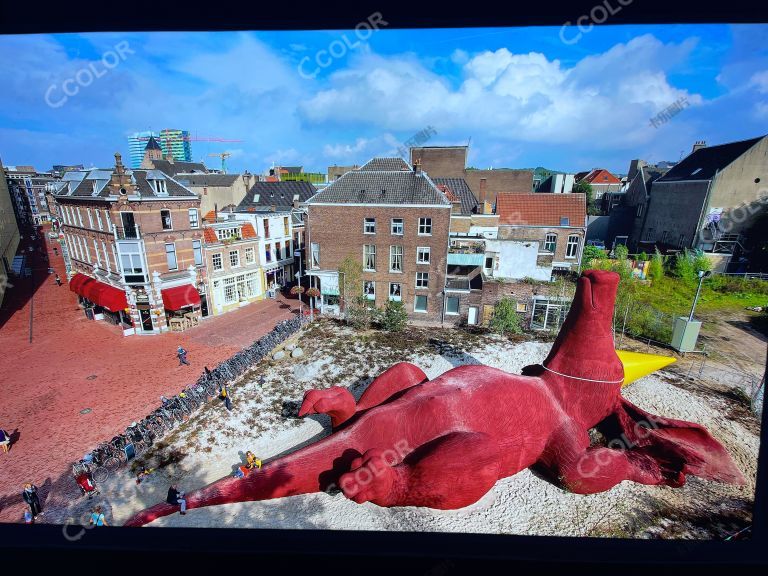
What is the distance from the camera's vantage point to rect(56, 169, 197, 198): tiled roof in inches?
744

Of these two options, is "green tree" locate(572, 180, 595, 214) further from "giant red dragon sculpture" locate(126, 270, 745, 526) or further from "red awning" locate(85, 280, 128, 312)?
"red awning" locate(85, 280, 128, 312)

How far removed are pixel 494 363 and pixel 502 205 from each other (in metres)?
14.8

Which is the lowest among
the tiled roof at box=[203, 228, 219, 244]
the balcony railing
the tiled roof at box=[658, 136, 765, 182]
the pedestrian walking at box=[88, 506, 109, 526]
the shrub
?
the pedestrian walking at box=[88, 506, 109, 526]

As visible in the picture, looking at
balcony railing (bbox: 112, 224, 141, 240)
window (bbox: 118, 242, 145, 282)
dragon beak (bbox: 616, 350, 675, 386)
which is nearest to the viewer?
dragon beak (bbox: 616, 350, 675, 386)

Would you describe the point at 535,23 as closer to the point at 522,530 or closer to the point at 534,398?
the point at 534,398

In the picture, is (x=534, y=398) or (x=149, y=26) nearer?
(x=149, y=26)

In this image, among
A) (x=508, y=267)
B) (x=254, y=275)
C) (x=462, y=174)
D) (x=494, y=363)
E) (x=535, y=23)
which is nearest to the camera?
(x=535, y=23)

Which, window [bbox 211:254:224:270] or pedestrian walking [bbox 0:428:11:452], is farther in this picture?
window [bbox 211:254:224:270]

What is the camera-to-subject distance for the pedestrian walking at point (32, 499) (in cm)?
923

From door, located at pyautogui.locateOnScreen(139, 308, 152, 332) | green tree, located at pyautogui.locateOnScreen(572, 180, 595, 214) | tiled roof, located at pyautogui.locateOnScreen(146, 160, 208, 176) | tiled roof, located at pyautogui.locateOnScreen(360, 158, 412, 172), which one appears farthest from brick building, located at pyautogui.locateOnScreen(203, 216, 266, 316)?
green tree, located at pyautogui.locateOnScreen(572, 180, 595, 214)

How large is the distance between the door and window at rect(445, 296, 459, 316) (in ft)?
55.5

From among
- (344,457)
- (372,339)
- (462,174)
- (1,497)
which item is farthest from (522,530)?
(462,174)

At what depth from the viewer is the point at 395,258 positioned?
21828 millimetres

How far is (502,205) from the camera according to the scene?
2716 centimetres
